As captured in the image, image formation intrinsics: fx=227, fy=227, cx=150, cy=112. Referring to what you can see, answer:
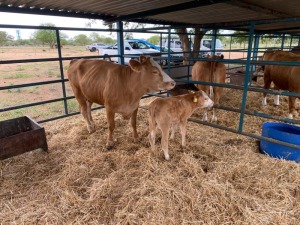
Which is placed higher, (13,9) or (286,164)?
(13,9)

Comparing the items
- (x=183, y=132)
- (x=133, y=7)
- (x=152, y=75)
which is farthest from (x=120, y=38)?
(x=183, y=132)

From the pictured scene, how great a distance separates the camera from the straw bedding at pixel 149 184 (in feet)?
7.43

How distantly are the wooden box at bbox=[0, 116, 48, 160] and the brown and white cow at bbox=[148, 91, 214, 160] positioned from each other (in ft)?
5.56

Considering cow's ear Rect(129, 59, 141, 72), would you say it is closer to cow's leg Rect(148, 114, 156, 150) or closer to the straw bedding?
cow's leg Rect(148, 114, 156, 150)

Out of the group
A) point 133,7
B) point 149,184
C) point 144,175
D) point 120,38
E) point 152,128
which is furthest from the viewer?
point 120,38

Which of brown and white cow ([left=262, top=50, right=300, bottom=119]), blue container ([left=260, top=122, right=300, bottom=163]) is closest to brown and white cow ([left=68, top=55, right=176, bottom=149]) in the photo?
blue container ([left=260, top=122, right=300, bottom=163])

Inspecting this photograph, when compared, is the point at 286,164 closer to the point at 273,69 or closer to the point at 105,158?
the point at 105,158

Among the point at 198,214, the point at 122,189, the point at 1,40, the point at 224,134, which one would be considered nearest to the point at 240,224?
the point at 198,214

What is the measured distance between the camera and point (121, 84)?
374 cm

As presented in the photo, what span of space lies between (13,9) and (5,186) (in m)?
2.86

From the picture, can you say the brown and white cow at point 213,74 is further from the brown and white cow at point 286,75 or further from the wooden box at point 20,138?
the wooden box at point 20,138

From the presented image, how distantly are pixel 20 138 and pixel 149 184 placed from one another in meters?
1.99

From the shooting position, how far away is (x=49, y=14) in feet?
14.1

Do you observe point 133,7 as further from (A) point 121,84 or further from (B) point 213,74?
(B) point 213,74
